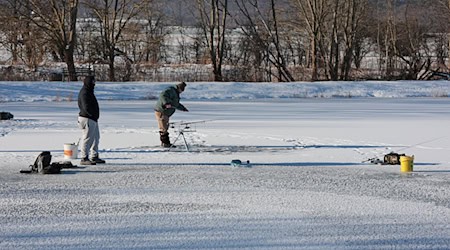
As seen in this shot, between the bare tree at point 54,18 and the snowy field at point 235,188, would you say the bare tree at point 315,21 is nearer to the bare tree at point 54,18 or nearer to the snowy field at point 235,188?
the bare tree at point 54,18

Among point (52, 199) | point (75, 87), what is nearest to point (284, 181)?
point (52, 199)

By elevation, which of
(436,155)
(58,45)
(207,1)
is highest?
(207,1)

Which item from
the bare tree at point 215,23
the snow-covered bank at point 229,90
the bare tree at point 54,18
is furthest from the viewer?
the bare tree at point 215,23

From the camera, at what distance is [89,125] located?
1343 cm

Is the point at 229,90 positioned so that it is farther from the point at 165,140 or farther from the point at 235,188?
the point at 235,188

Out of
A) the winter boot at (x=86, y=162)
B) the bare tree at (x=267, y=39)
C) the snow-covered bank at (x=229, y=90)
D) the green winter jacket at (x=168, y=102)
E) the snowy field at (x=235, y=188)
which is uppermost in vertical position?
the bare tree at (x=267, y=39)

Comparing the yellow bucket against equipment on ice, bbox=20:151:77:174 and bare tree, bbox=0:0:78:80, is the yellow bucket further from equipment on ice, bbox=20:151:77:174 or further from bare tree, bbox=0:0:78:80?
bare tree, bbox=0:0:78:80

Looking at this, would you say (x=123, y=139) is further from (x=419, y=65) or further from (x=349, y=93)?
(x=419, y=65)

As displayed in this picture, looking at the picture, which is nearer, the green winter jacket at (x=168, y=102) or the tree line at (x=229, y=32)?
the green winter jacket at (x=168, y=102)

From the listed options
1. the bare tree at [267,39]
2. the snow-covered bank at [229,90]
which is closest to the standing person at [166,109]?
the snow-covered bank at [229,90]

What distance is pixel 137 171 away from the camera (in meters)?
12.4

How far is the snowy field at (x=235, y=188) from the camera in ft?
25.2

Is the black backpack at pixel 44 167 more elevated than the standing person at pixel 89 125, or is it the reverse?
the standing person at pixel 89 125

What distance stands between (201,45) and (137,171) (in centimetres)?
5769
